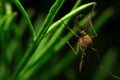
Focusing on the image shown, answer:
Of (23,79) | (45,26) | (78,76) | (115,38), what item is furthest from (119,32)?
(45,26)

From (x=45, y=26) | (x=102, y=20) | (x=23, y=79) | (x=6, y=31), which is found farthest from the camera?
(x=102, y=20)

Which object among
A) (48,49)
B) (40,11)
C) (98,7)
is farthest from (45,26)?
(98,7)

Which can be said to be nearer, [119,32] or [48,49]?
[48,49]

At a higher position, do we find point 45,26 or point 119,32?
point 45,26

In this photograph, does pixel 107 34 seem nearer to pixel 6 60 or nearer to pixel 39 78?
pixel 39 78

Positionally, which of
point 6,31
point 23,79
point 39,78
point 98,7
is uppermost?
point 6,31

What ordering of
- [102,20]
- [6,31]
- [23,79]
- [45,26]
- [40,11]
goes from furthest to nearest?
1. [40,11]
2. [102,20]
3. [23,79]
4. [6,31]
5. [45,26]

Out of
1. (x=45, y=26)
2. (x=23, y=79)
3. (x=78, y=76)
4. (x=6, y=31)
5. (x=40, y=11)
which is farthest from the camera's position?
(x=40, y=11)

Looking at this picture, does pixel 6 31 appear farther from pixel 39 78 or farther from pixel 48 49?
pixel 39 78

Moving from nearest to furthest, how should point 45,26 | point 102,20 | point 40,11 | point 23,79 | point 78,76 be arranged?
1. point 45,26
2. point 23,79
3. point 102,20
4. point 78,76
5. point 40,11
